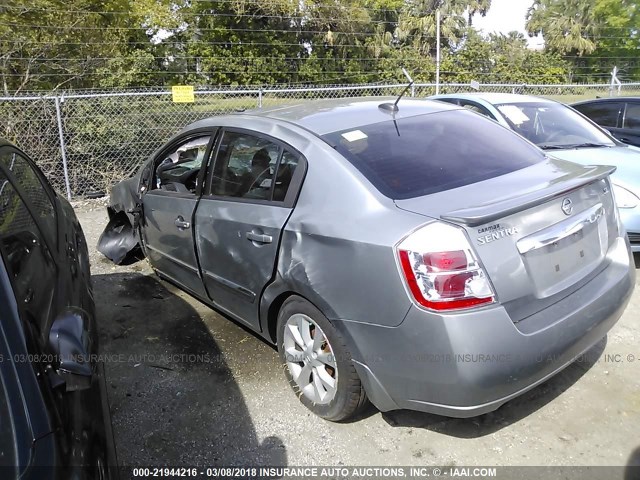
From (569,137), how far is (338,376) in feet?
13.6

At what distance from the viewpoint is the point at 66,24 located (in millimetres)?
10633

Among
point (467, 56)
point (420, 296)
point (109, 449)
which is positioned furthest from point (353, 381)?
point (467, 56)

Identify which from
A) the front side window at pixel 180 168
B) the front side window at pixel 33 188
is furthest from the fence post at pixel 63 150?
the front side window at pixel 33 188

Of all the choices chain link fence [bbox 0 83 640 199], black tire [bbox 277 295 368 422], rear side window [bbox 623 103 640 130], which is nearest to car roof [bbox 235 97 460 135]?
black tire [bbox 277 295 368 422]

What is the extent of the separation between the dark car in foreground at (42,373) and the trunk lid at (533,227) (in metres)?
1.52

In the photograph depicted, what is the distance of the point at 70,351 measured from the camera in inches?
68.2

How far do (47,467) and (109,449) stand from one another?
19.4 inches

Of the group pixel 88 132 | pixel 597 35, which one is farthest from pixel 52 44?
pixel 597 35

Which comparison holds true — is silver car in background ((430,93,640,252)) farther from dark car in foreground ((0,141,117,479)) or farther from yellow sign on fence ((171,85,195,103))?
dark car in foreground ((0,141,117,479))

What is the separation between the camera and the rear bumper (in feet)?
7.20

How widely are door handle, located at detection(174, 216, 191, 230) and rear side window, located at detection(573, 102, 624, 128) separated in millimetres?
5999

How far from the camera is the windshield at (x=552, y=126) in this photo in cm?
535

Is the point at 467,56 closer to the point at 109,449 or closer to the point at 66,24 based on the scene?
the point at 66,24

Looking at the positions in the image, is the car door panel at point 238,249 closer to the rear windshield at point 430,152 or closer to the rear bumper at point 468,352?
the rear windshield at point 430,152
